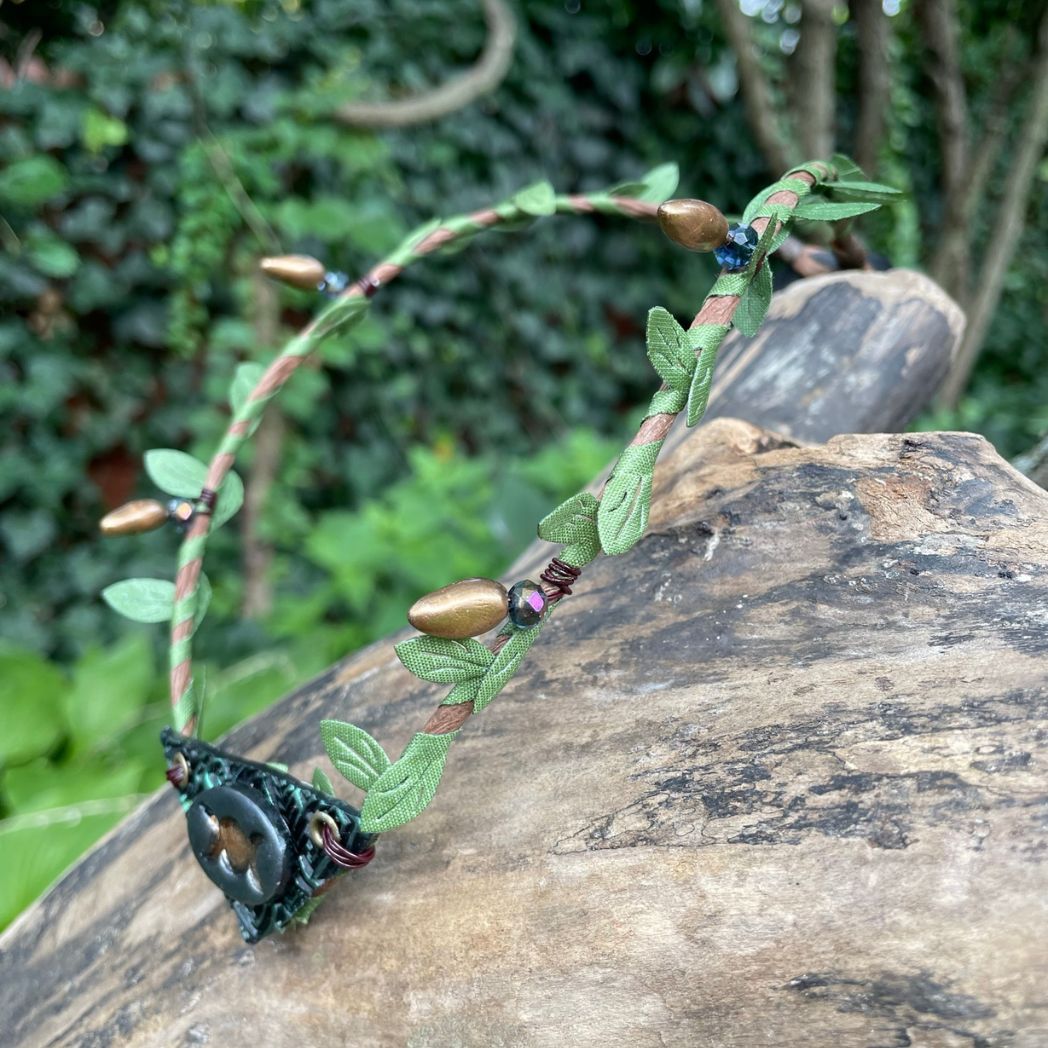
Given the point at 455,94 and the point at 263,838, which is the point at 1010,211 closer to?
the point at 455,94

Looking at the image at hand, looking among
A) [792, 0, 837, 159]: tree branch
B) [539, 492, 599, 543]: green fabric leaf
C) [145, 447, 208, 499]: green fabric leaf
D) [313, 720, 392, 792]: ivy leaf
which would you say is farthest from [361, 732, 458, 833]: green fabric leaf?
[792, 0, 837, 159]: tree branch

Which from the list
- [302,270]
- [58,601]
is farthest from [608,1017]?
[58,601]

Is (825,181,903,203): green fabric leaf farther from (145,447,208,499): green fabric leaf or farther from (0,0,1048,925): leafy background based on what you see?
(0,0,1048,925): leafy background

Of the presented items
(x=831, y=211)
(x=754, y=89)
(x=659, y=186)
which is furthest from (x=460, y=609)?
(x=754, y=89)

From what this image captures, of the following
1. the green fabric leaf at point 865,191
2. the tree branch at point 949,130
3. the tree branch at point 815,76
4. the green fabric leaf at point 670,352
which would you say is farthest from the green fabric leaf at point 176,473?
the tree branch at point 949,130

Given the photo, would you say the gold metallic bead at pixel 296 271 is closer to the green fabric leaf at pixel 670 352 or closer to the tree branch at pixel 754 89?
the green fabric leaf at pixel 670 352

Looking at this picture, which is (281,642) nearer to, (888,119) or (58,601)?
(58,601)
